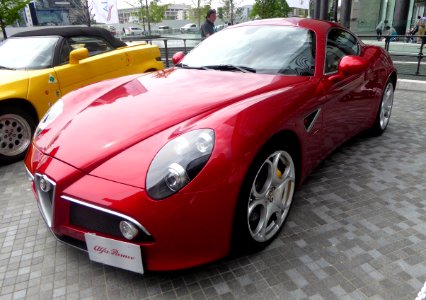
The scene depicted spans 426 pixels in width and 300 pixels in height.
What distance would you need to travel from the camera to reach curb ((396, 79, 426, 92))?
280 inches

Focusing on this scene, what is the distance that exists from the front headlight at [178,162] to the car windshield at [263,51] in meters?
1.17

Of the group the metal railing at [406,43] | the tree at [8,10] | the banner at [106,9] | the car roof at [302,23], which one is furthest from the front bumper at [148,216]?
the tree at [8,10]

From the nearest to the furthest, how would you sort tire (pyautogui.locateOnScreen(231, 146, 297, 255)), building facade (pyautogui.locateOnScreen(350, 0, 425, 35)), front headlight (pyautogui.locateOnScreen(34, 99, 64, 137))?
tire (pyautogui.locateOnScreen(231, 146, 297, 255)) → front headlight (pyautogui.locateOnScreen(34, 99, 64, 137)) → building facade (pyautogui.locateOnScreen(350, 0, 425, 35))

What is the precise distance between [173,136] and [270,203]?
0.79 metres

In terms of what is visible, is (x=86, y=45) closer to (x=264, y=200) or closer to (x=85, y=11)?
(x=264, y=200)

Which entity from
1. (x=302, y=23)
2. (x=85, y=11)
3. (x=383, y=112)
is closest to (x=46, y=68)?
(x=302, y=23)

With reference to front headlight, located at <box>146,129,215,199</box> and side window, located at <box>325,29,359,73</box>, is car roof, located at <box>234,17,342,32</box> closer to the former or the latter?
side window, located at <box>325,29,359,73</box>

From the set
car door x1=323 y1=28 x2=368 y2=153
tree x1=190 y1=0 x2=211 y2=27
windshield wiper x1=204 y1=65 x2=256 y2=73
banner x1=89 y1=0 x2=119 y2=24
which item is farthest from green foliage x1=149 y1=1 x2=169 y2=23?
windshield wiper x1=204 y1=65 x2=256 y2=73

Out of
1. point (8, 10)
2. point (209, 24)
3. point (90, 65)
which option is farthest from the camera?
point (8, 10)

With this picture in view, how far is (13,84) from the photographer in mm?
3938

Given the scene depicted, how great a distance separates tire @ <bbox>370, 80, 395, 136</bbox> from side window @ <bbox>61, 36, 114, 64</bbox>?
3.95 meters

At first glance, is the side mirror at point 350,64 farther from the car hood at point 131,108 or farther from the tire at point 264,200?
the tire at point 264,200

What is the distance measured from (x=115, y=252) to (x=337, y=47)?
2.70 metres

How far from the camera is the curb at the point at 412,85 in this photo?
7.12 meters
